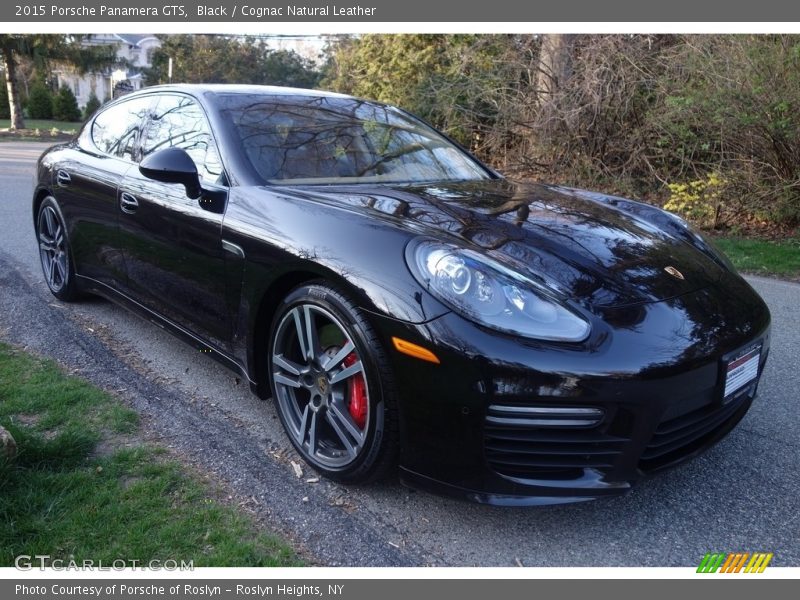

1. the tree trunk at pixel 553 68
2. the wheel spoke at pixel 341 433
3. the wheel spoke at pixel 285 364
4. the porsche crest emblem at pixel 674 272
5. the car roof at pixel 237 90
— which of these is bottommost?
the wheel spoke at pixel 341 433

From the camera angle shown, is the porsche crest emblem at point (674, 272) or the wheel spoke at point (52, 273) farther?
the wheel spoke at point (52, 273)

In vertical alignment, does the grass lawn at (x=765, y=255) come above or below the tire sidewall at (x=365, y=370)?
below

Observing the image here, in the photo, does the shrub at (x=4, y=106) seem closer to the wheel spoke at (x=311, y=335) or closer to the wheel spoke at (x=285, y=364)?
the wheel spoke at (x=285, y=364)

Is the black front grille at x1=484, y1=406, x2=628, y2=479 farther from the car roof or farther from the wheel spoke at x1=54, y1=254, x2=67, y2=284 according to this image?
the wheel spoke at x1=54, y1=254, x2=67, y2=284

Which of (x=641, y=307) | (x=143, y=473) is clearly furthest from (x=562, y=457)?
(x=143, y=473)

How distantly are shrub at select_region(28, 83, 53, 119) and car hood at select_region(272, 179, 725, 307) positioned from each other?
3844 cm

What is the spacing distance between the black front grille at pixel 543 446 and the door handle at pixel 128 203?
2361 millimetres

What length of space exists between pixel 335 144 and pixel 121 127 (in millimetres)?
1640

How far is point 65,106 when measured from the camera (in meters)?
34.8

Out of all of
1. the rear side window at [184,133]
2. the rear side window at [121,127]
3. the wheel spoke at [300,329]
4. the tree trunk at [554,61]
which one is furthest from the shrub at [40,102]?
the wheel spoke at [300,329]

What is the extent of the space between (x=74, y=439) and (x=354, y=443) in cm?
121

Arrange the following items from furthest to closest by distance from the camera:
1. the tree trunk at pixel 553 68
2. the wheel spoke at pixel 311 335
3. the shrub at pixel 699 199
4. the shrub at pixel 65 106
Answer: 1. the shrub at pixel 65 106
2. the tree trunk at pixel 553 68
3. the shrub at pixel 699 199
4. the wheel spoke at pixel 311 335

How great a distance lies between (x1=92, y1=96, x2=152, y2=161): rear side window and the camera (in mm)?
3904

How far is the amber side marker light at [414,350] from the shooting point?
2.09m
